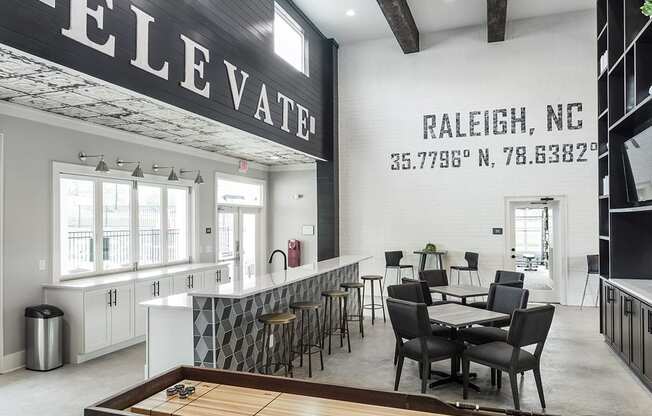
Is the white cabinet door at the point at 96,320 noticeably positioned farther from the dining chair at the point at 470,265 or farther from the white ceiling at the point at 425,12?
the dining chair at the point at 470,265

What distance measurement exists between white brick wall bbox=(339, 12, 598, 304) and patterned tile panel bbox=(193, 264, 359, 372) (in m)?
4.69

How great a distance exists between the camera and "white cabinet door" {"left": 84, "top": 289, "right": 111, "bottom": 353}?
5148mm

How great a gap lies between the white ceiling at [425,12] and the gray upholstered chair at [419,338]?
19.4 ft

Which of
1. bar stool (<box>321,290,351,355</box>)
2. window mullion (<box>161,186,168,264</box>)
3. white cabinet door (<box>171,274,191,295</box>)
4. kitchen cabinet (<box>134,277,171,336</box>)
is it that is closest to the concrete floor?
bar stool (<box>321,290,351,355</box>)

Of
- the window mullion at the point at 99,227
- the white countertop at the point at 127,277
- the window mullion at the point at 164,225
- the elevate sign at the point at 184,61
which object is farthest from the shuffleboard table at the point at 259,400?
the window mullion at the point at 164,225

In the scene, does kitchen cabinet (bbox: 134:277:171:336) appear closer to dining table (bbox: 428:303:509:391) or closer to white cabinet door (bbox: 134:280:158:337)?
white cabinet door (bbox: 134:280:158:337)

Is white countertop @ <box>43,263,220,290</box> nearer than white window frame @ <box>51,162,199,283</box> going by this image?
Yes

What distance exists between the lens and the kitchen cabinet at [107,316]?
5180 mm

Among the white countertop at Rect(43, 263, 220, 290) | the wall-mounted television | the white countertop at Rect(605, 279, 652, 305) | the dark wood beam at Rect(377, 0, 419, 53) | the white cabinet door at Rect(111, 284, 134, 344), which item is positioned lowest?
the white cabinet door at Rect(111, 284, 134, 344)

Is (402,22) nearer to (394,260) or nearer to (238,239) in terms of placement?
(394,260)

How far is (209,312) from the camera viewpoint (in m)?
3.96

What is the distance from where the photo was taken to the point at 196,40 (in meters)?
5.12

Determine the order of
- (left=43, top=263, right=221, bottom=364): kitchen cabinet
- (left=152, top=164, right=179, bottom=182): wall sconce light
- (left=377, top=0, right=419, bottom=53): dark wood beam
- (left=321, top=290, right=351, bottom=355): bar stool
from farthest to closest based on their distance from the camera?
(left=377, top=0, right=419, bottom=53): dark wood beam, (left=152, top=164, right=179, bottom=182): wall sconce light, (left=321, top=290, right=351, bottom=355): bar stool, (left=43, top=263, right=221, bottom=364): kitchen cabinet

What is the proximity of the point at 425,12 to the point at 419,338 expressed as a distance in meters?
6.53
